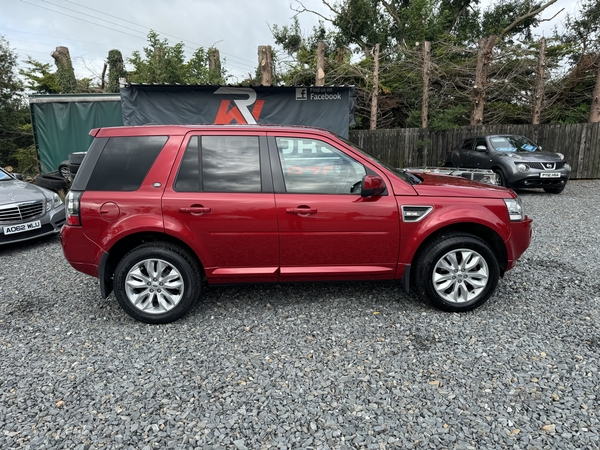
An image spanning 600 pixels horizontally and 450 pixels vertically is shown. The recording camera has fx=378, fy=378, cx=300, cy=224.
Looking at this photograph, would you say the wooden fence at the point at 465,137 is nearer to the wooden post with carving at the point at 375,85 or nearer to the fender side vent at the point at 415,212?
the wooden post with carving at the point at 375,85

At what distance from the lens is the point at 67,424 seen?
2.25 metres

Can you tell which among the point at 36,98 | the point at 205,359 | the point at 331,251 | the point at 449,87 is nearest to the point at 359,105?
the point at 449,87

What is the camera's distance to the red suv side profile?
3.28 metres

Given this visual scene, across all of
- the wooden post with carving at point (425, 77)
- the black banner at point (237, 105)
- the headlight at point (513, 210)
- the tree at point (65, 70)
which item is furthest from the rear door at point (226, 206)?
the tree at point (65, 70)

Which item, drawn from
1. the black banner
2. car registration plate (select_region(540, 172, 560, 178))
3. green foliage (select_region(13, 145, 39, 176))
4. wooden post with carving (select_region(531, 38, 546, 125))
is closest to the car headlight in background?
the black banner

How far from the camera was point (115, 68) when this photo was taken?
16.9 meters

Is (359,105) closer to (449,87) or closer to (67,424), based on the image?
(449,87)

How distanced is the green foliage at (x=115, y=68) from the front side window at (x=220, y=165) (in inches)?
632

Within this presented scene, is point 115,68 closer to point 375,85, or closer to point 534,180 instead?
point 375,85

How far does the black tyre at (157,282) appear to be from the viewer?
3299mm

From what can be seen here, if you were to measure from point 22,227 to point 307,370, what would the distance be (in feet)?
17.8

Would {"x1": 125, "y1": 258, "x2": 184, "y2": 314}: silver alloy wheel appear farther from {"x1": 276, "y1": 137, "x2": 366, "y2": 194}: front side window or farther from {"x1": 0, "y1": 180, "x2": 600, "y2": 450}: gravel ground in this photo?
{"x1": 276, "y1": 137, "x2": 366, "y2": 194}: front side window

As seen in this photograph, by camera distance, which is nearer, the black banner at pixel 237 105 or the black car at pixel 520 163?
the black banner at pixel 237 105

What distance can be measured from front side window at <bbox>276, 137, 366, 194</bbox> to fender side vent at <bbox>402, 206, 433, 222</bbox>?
47 cm
